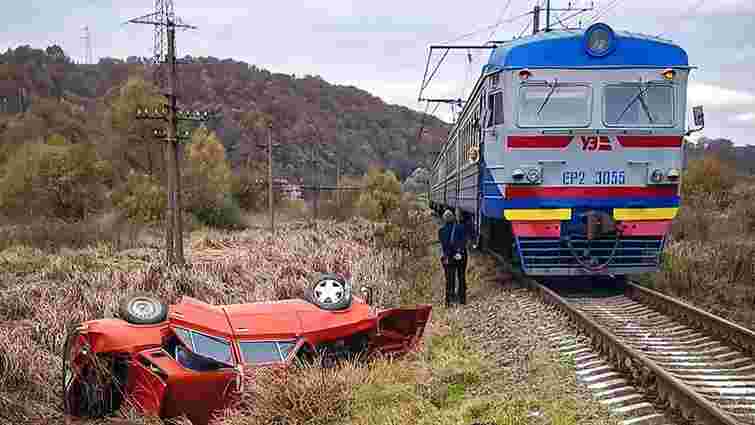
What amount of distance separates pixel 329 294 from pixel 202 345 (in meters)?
2.20

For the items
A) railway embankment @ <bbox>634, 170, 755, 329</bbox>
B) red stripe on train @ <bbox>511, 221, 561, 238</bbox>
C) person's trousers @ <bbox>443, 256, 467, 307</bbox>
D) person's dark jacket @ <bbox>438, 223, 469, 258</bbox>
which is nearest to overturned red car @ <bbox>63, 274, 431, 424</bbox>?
person's trousers @ <bbox>443, 256, 467, 307</bbox>

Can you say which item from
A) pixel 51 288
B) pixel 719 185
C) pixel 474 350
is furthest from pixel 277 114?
pixel 474 350

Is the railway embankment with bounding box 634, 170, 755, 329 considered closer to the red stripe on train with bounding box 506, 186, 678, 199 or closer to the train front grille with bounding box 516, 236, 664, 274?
the train front grille with bounding box 516, 236, 664, 274

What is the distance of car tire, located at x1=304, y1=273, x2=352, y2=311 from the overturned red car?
0.05 ft

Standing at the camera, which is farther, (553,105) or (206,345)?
(553,105)

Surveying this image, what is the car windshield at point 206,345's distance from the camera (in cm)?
772

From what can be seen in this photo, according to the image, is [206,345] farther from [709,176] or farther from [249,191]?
[249,191]

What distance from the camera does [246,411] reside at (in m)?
6.89

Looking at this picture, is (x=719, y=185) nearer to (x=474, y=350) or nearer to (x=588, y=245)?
(x=588, y=245)

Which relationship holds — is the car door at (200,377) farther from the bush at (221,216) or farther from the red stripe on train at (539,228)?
the bush at (221,216)

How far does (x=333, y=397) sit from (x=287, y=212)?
49.6 m

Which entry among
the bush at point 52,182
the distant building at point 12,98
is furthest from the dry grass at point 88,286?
the distant building at point 12,98

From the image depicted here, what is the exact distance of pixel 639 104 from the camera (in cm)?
1034

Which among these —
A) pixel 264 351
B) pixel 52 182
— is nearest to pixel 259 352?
pixel 264 351
